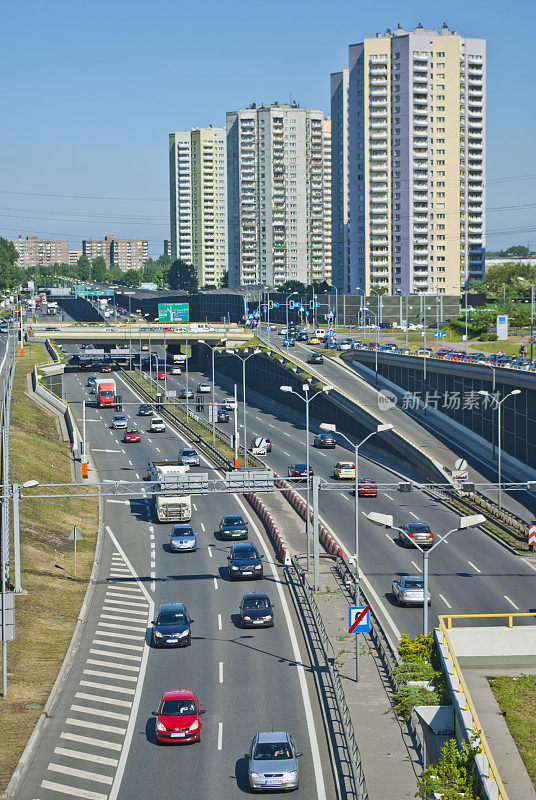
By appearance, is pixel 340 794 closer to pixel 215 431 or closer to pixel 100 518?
pixel 100 518

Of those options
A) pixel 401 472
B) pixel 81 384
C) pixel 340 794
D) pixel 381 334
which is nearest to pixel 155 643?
pixel 340 794

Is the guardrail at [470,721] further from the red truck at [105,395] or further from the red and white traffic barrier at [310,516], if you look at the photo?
the red truck at [105,395]

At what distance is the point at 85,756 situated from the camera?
33.3 metres

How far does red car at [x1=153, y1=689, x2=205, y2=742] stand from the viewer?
3422 centimetres

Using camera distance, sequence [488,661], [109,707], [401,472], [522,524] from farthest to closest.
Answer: [401,472] < [522,524] < [488,661] < [109,707]

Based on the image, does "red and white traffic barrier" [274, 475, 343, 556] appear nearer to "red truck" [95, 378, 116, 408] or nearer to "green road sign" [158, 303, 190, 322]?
"red truck" [95, 378, 116, 408]

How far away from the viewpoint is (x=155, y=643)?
45.8 m

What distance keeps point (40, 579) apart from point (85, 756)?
77.9 ft

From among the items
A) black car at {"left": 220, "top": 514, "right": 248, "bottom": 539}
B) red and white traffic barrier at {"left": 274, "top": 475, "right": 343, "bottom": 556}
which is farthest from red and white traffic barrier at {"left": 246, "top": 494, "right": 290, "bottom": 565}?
red and white traffic barrier at {"left": 274, "top": 475, "right": 343, "bottom": 556}

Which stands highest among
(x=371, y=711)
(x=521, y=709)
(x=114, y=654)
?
(x=371, y=711)

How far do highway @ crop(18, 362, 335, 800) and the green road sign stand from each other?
121 metres

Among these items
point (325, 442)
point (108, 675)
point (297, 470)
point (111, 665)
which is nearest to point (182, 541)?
point (111, 665)

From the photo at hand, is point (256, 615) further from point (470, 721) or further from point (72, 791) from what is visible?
point (72, 791)

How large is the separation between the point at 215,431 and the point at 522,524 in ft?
146
